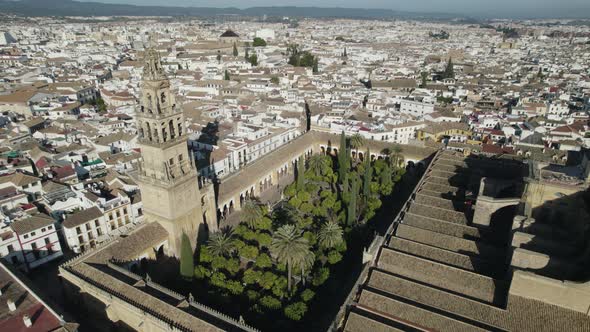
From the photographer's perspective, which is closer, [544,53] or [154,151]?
[154,151]

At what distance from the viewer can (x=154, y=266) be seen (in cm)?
3375

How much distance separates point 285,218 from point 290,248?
10886mm

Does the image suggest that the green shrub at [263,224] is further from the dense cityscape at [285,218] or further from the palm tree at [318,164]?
the palm tree at [318,164]

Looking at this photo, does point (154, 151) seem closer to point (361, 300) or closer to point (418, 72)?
point (361, 300)

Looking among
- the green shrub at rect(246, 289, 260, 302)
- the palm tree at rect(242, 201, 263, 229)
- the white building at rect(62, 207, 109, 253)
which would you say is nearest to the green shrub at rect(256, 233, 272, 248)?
Answer: the palm tree at rect(242, 201, 263, 229)

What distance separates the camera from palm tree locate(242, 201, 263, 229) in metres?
38.4

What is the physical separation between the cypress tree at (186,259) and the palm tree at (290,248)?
22.5 ft

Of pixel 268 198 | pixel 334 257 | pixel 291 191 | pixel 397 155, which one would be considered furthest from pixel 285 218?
pixel 397 155

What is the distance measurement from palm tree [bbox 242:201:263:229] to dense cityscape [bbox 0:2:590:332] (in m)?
0.15

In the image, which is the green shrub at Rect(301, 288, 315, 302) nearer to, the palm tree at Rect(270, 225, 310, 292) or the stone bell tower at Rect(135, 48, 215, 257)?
the palm tree at Rect(270, 225, 310, 292)

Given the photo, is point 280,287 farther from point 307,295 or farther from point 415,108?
point 415,108

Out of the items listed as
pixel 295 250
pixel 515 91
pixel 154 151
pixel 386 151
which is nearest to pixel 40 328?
pixel 154 151

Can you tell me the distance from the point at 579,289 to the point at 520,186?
1776 centimetres

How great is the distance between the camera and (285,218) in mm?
41000
